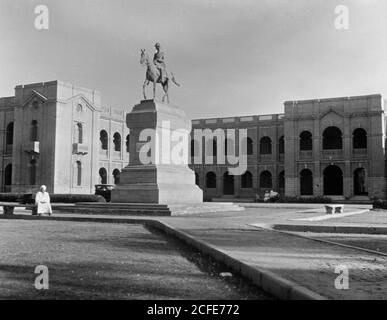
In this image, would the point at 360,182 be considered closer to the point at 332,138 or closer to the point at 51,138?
the point at 332,138

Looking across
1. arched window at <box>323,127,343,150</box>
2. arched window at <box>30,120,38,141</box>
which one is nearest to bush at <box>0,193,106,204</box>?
arched window at <box>30,120,38,141</box>

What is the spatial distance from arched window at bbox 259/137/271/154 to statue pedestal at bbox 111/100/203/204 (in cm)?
3128

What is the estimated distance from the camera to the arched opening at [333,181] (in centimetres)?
4716

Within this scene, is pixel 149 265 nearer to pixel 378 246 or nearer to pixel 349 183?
pixel 378 246

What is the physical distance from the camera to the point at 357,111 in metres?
44.6

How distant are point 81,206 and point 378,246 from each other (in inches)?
546

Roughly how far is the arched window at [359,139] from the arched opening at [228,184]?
13.8 m

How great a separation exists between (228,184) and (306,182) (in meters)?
9.05

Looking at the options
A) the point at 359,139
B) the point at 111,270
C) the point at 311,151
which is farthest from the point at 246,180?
the point at 111,270

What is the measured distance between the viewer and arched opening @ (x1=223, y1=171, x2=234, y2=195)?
175 ft

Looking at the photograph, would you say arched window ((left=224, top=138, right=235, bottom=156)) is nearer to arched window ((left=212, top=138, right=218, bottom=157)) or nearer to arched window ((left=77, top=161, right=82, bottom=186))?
arched window ((left=212, top=138, right=218, bottom=157))

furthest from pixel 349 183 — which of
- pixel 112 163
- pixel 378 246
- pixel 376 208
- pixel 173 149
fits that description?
pixel 378 246

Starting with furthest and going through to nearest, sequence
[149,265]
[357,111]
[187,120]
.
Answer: [357,111], [187,120], [149,265]

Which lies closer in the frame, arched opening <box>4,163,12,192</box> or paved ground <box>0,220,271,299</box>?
paved ground <box>0,220,271,299</box>
